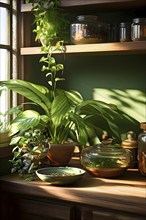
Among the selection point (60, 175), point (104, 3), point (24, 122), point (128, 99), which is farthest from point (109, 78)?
point (60, 175)

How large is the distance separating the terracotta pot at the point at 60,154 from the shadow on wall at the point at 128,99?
40 cm

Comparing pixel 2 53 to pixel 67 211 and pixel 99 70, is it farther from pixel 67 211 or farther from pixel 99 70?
pixel 67 211

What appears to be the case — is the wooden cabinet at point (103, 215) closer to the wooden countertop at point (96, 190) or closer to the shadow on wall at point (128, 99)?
the wooden countertop at point (96, 190)

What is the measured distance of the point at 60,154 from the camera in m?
2.42

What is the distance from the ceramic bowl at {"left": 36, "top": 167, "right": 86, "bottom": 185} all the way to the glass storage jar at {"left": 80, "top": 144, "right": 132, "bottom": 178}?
0.08 m

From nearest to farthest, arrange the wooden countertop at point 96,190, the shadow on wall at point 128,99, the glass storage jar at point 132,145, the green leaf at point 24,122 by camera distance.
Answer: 1. the wooden countertop at point 96,190
2. the green leaf at point 24,122
3. the glass storage jar at point 132,145
4. the shadow on wall at point 128,99

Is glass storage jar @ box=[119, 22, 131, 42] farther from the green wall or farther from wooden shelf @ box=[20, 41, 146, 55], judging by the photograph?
the green wall

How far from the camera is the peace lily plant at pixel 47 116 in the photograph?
91.5 inches

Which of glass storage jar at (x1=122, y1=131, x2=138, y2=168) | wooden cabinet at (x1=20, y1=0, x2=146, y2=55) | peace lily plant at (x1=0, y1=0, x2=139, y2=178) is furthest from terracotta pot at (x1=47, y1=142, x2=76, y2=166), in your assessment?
wooden cabinet at (x1=20, y1=0, x2=146, y2=55)

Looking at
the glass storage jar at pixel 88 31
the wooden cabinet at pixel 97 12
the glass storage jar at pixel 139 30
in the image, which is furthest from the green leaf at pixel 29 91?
the glass storage jar at pixel 139 30

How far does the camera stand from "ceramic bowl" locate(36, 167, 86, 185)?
2098mm

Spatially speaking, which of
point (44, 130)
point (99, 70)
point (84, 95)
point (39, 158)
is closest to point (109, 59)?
point (99, 70)

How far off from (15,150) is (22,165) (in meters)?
0.21

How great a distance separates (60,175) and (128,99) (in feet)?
2.34
